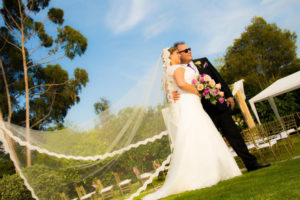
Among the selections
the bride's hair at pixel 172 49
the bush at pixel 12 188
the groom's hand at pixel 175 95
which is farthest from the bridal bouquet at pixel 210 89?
the bush at pixel 12 188

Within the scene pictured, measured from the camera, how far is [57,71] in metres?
19.4

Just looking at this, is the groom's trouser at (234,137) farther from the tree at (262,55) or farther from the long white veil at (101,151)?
the tree at (262,55)

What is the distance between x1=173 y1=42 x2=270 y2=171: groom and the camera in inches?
184

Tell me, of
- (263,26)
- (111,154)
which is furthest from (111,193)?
(263,26)

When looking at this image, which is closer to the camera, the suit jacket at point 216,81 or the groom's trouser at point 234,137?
the groom's trouser at point 234,137

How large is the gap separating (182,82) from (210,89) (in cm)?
47

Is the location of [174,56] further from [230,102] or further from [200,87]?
[230,102]

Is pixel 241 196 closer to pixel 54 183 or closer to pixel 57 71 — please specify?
pixel 54 183

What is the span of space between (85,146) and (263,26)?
33.4m

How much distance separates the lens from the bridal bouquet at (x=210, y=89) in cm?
476

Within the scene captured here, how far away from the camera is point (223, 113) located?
4953mm

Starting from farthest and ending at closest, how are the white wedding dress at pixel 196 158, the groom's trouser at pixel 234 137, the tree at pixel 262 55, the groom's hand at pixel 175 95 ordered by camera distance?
the tree at pixel 262 55, the groom's hand at pixel 175 95, the groom's trouser at pixel 234 137, the white wedding dress at pixel 196 158

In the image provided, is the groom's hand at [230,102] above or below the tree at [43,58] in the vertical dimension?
below

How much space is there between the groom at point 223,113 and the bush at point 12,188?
4.88 metres
